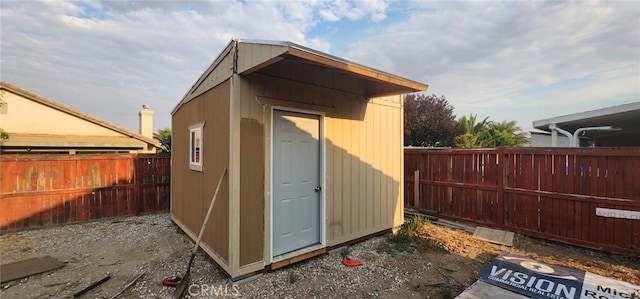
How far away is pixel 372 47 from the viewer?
28.3ft

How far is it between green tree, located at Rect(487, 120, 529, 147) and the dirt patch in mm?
9321

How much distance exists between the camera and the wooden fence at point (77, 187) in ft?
17.6

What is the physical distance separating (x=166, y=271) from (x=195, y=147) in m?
1.87

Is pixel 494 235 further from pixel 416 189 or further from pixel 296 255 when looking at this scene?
pixel 296 255

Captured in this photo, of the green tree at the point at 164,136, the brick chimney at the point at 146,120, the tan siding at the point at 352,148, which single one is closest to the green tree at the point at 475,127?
the tan siding at the point at 352,148

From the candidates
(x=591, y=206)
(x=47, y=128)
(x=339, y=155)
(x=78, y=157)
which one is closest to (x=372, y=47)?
(x=339, y=155)

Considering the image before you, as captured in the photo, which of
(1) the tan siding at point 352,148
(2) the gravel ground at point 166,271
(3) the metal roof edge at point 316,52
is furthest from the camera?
(1) the tan siding at point 352,148

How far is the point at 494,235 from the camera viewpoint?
15.4 ft

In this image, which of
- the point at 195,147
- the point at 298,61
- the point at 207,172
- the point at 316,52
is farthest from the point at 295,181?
the point at 195,147

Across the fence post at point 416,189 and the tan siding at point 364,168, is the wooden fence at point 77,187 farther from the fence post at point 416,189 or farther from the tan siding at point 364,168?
the fence post at point 416,189

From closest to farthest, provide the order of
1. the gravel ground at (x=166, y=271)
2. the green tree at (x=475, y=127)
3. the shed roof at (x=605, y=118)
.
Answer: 1. the gravel ground at (x=166, y=271)
2. the shed roof at (x=605, y=118)
3. the green tree at (x=475, y=127)

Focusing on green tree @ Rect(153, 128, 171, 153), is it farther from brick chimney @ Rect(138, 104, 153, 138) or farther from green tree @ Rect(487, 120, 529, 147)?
green tree @ Rect(487, 120, 529, 147)

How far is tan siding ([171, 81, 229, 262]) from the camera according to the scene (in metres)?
3.12

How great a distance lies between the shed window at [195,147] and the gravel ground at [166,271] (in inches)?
53.0
